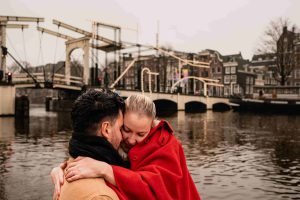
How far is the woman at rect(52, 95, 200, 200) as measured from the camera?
1651 mm

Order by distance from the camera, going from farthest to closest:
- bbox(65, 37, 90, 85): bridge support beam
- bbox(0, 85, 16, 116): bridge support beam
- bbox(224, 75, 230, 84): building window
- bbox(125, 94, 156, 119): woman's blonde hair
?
bbox(224, 75, 230, 84): building window < bbox(65, 37, 90, 85): bridge support beam < bbox(0, 85, 16, 116): bridge support beam < bbox(125, 94, 156, 119): woman's blonde hair

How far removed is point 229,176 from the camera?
8.15m

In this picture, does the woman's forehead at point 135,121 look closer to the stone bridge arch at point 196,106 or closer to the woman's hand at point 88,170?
the woman's hand at point 88,170

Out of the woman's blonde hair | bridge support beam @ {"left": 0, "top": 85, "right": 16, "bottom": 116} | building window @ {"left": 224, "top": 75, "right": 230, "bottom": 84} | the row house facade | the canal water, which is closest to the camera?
the woman's blonde hair

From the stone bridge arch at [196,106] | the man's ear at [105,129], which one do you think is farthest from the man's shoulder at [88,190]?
the stone bridge arch at [196,106]

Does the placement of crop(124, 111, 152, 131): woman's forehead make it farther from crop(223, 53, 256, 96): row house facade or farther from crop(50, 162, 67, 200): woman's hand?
crop(223, 53, 256, 96): row house facade

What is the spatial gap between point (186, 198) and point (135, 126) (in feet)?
1.47

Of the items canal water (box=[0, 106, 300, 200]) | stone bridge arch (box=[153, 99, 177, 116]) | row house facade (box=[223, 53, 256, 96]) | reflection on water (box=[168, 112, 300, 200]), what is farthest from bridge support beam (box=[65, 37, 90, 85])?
row house facade (box=[223, 53, 256, 96])

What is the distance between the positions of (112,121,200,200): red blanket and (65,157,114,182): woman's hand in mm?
52

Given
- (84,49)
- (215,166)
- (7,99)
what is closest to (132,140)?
(215,166)

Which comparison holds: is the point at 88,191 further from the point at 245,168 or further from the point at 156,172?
the point at 245,168

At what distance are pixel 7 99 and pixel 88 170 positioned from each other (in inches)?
1074

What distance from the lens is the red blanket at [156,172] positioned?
1.69m

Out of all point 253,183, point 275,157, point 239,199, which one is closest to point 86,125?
point 239,199
